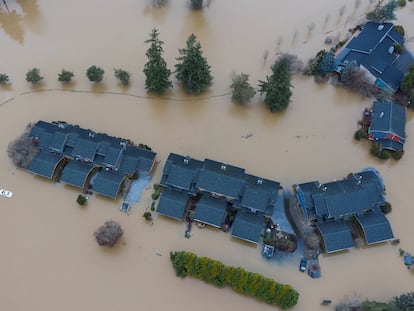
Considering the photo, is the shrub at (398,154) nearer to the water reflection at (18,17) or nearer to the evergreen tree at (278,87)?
the evergreen tree at (278,87)

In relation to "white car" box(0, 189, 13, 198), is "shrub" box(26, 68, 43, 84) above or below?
above

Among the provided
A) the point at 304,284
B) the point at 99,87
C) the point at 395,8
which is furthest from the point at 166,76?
the point at 395,8

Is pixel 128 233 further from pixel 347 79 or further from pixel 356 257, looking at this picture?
pixel 347 79

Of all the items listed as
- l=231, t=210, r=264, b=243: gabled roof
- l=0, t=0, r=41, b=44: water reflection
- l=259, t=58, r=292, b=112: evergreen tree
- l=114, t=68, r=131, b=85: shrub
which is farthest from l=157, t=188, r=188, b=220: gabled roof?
l=0, t=0, r=41, b=44: water reflection

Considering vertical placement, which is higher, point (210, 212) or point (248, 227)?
point (210, 212)

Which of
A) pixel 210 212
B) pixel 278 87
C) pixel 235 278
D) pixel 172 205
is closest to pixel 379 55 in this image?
pixel 278 87

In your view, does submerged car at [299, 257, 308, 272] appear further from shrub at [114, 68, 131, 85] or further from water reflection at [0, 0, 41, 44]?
water reflection at [0, 0, 41, 44]

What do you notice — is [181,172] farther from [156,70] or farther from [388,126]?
[388,126]
